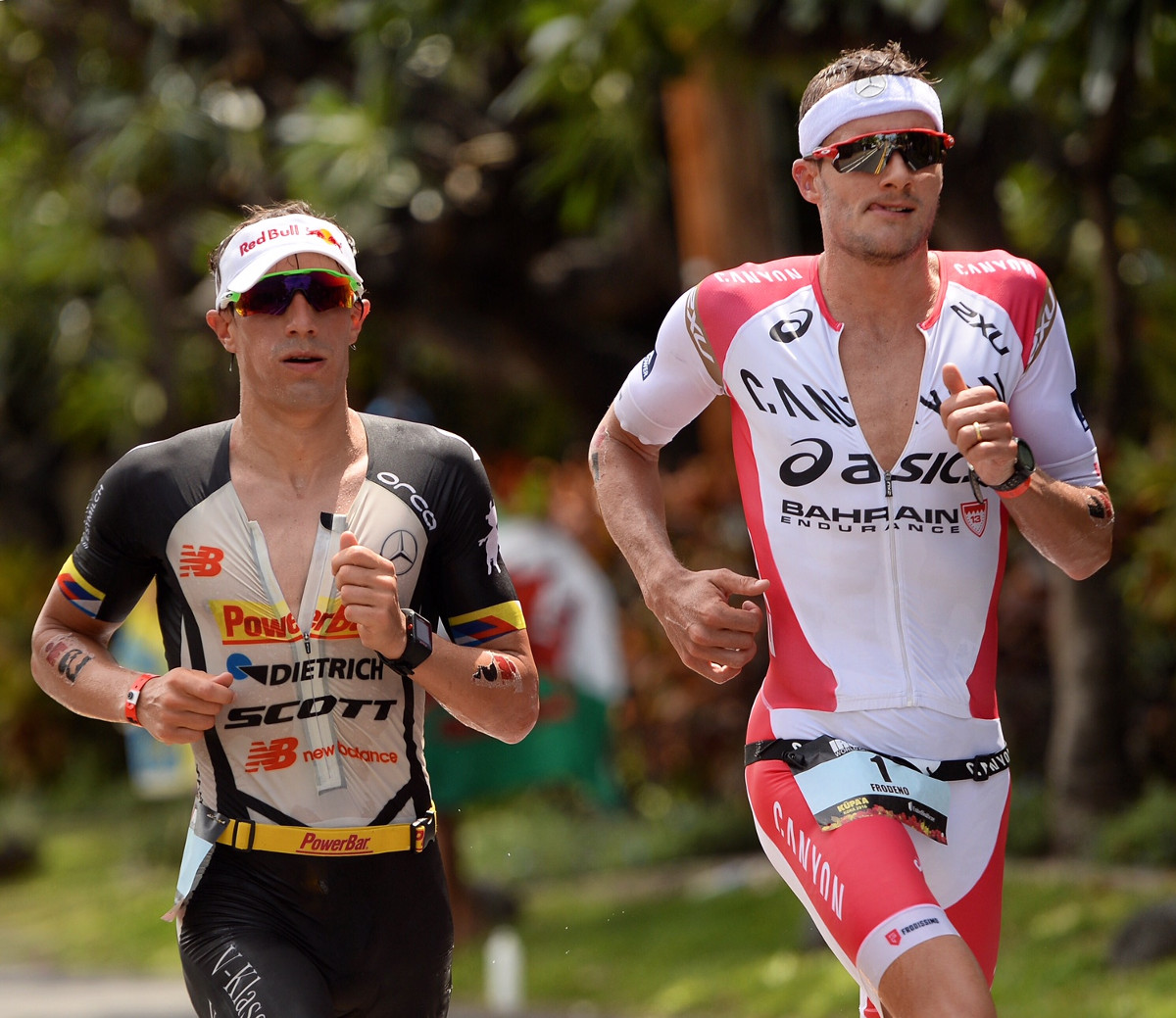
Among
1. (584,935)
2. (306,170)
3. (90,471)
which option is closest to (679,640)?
(584,935)

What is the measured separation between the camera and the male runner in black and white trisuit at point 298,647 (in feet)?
12.6

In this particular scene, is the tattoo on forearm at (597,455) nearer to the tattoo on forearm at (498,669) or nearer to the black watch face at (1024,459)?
the tattoo on forearm at (498,669)

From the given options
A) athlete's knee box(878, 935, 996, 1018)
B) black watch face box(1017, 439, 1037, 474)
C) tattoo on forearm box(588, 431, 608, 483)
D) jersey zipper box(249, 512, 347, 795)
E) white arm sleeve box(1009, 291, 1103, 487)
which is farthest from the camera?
tattoo on forearm box(588, 431, 608, 483)

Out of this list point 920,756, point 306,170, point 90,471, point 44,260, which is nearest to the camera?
point 920,756

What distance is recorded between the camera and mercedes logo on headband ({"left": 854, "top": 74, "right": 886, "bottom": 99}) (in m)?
3.94

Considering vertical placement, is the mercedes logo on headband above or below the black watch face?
above

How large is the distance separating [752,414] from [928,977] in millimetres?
1289

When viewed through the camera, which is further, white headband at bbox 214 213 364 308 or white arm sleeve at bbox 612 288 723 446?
white arm sleeve at bbox 612 288 723 446

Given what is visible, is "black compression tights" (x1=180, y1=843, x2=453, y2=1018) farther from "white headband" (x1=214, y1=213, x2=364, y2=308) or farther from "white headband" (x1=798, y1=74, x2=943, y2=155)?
"white headband" (x1=798, y1=74, x2=943, y2=155)

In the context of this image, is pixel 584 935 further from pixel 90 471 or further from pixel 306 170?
pixel 90 471

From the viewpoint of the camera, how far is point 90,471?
76.7ft

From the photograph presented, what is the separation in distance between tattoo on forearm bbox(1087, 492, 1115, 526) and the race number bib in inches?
25.6

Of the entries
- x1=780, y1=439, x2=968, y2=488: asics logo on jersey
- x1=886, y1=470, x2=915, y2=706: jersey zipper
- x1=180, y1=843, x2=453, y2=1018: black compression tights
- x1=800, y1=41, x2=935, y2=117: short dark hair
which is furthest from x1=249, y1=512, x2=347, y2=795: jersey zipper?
x1=800, y1=41, x2=935, y2=117: short dark hair

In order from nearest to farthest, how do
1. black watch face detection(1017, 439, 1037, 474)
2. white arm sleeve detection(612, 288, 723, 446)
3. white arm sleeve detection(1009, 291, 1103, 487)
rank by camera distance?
1. black watch face detection(1017, 439, 1037, 474)
2. white arm sleeve detection(1009, 291, 1103, 487)
3. white arm sleeve detection(612, 288, 723, 446)
